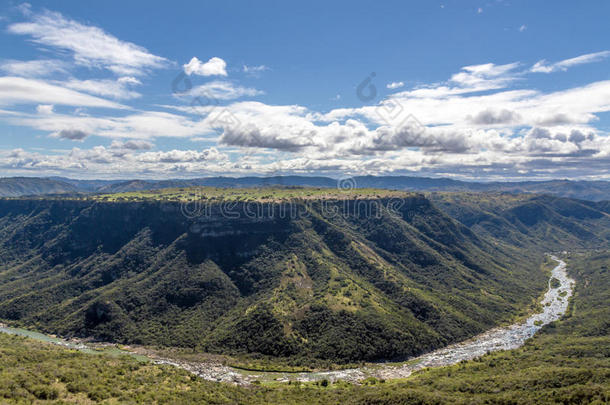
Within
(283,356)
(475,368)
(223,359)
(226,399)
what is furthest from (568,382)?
(223,359)

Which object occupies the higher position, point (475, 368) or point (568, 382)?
point (568, 382)

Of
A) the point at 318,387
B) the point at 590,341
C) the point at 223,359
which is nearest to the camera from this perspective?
the point at 318,387

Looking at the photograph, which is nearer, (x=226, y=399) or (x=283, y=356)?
(x=226, y=399)

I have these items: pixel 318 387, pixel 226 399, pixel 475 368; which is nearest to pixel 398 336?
pixel 475 368

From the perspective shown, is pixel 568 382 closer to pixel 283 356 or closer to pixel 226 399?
pixel 226 399

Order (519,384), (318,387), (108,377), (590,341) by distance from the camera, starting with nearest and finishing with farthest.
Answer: (108,377) < (519,384) < (318,387) < (590,341)

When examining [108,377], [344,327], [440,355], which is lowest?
[440,355]

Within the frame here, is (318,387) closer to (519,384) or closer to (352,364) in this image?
(352,364)
